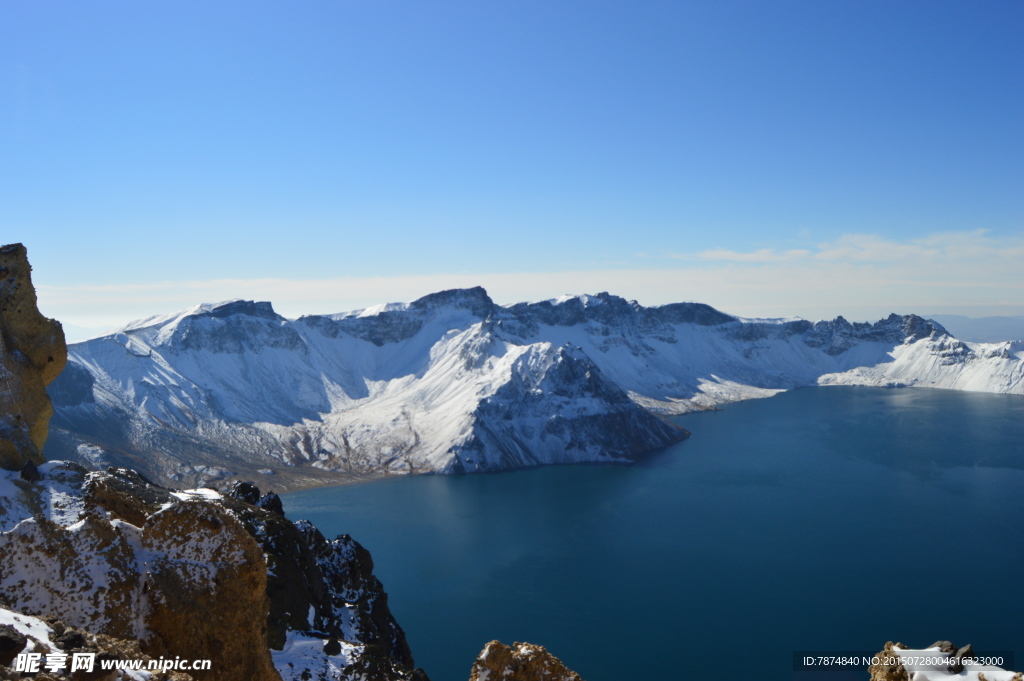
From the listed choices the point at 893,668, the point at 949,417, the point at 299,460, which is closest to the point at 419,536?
the point at 299,460

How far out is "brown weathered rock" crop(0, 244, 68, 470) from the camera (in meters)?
35.8

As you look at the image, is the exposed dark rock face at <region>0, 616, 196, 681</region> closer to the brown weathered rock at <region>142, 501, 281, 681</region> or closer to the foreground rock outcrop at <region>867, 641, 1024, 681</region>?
the brown weathered rock at <region>142, 501, 281, 681</region>

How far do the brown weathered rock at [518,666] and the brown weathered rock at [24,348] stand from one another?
3080 centimetres

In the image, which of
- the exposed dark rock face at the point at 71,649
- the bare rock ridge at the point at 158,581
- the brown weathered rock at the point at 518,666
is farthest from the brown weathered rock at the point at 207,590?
the brown weathered rock at the point at 518,666

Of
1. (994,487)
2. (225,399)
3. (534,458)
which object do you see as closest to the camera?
Result: (994,487)

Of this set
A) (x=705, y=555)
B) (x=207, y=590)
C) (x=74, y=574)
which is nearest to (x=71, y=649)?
(x=207, y=590)

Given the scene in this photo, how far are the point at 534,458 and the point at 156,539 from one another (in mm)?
135617

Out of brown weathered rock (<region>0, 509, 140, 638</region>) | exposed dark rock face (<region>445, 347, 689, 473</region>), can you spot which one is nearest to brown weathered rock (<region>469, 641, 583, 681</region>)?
brown weathered rock (<region>0, 509, 140, 638</region>)

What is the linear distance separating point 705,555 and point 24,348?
75962mm

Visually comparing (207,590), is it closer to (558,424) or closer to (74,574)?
(74,574)

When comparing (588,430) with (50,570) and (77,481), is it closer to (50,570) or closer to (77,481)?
(77,481)

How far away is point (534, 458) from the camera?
497ft

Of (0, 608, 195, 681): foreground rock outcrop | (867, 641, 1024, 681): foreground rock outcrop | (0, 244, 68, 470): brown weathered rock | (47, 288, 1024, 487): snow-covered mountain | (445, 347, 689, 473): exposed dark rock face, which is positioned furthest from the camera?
(445, 347, 689, 473): exposed dark rock face

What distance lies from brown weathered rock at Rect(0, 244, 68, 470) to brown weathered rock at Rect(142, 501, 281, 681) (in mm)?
22117
